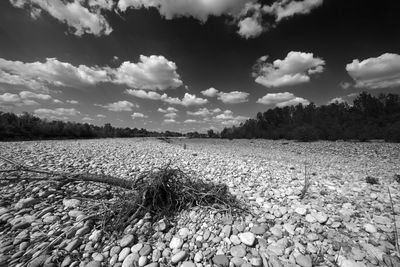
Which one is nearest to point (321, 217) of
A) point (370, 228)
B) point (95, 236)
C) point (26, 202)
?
point (370, 228)

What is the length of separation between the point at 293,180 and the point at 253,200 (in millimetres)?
2115

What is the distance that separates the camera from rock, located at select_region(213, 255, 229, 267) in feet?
6.06

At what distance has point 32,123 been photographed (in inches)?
1208

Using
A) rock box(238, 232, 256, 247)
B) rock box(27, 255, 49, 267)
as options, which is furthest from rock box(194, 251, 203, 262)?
rock box(27, 255, 49, 267)

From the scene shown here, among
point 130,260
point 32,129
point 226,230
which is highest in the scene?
point 32,129

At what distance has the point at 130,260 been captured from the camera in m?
1.93

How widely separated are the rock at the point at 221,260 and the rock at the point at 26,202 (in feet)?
12.2

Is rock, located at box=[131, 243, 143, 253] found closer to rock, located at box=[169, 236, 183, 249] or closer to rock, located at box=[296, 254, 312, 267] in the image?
rock, located at box=[169, 236, 183, 249]

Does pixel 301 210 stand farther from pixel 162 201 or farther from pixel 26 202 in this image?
pixel 26 202

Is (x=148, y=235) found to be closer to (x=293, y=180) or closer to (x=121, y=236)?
(x=121, y=236)

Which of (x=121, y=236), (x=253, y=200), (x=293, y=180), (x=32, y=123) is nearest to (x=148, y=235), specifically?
(x=121, y=236)

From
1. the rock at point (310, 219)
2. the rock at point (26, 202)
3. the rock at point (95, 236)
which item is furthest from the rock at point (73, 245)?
the rock at point (310, 219)

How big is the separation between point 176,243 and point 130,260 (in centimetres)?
59

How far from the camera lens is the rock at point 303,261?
178 centimetres
